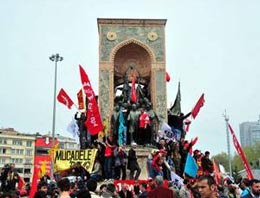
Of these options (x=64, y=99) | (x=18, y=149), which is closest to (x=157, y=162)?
(x=64, y=99)

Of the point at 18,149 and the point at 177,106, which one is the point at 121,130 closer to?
the point at 177,106

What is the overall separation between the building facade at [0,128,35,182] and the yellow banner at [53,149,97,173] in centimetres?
6638

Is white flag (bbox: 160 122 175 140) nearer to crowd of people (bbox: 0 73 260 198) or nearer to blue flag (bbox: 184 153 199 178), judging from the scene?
crowd of people (bbox: 0 73 260 198)

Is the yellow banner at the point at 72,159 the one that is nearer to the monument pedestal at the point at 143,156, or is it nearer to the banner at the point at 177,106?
the monument pedestal at the point at 143,156

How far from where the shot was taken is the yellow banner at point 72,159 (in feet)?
44.7

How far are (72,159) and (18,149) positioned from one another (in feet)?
225

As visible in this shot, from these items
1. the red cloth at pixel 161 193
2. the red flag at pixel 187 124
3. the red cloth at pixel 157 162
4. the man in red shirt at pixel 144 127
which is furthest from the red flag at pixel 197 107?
the red cloth at pixel 161 193

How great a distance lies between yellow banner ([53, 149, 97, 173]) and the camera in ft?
44.7

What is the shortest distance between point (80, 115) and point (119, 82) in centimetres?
371

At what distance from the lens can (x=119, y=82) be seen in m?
21.9

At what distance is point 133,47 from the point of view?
838 inches

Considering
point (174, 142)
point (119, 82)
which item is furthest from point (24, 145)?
point (174, 142)

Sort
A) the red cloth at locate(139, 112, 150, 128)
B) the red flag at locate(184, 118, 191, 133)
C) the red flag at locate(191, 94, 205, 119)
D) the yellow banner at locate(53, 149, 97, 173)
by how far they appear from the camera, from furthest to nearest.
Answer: the red flag at locate(184, 118, 191, 133) → the red flag at locate(191, 94, 205, 119) → the red cloth at locate(139, 112, 150, 128) → the yellow banner at locate(53, 149, 97, 173)

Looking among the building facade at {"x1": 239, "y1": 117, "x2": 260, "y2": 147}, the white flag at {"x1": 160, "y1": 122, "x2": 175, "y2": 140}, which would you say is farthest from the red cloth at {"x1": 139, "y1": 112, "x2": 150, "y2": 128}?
the building facade at {"x1": 239, "y1": 117, "x2": 260, "y2": 147}
